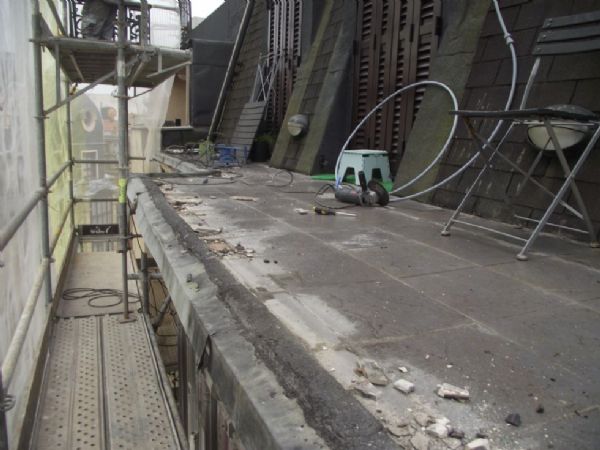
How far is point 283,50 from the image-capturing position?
967cm

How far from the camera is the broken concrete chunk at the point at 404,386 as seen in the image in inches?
57.8

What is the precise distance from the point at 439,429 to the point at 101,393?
290cm

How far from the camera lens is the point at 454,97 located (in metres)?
4.66

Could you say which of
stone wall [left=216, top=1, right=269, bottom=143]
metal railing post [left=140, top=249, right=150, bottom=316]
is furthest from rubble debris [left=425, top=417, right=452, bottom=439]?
stone wall [left=216, top=1, right=269, bottom=143]

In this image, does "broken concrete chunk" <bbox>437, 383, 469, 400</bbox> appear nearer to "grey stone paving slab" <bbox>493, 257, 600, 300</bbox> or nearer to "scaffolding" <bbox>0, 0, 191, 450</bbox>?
"grey stone paving slab" <bbox>493, 257, 600, 300</bbox>

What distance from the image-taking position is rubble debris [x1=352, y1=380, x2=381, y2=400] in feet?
4.73

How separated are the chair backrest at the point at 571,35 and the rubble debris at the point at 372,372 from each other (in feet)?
8.87

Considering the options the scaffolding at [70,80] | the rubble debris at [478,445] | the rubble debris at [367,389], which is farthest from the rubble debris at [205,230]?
the rubble debris at [478,445]

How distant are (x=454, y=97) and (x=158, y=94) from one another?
9289 millimetres

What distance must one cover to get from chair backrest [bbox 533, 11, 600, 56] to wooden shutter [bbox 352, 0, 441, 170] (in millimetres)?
2214

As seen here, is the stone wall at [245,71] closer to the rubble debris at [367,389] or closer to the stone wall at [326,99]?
the stone wall at [326,99]

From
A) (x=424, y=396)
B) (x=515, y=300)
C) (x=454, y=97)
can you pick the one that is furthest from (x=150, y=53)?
(x=424, y=396)

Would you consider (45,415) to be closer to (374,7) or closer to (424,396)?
(424,396)

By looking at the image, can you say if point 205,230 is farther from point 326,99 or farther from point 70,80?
point 70,80
